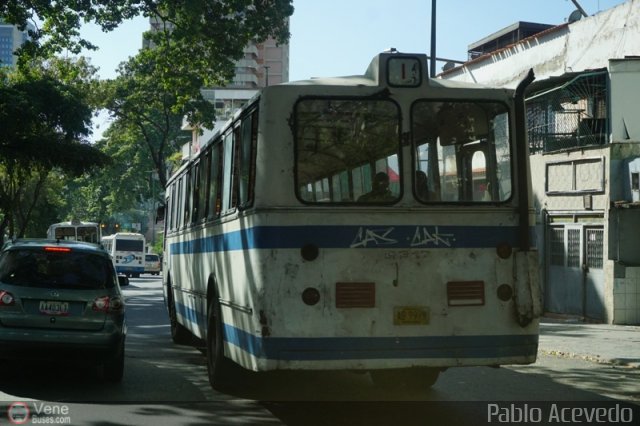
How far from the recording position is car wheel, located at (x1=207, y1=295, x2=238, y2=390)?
9305 mm

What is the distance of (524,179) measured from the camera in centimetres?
782

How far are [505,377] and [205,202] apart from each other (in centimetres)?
445

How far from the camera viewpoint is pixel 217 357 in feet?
30.9

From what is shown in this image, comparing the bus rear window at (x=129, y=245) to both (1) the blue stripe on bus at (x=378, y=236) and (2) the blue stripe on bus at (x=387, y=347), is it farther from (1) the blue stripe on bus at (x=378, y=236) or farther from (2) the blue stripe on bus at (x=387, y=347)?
(2) the blue stripe on bus at (x=387, y=347)

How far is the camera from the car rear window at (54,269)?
9.80 meters

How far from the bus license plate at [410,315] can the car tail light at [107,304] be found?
384cm

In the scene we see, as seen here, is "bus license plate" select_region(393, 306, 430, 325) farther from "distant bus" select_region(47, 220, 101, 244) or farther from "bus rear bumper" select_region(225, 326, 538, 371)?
"distant bus" select_region(47, 220, 101, 244)

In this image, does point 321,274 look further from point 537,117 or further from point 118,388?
point 537,117

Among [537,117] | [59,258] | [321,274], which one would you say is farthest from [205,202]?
[537,117]

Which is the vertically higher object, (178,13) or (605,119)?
(178,13)

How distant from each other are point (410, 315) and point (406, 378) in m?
2.73

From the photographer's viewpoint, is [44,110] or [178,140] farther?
[178,140]

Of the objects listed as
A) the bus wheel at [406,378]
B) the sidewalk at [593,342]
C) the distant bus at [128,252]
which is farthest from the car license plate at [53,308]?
the distant bus at [128,252]

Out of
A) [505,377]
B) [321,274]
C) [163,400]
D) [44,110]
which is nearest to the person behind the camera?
[321,274]
